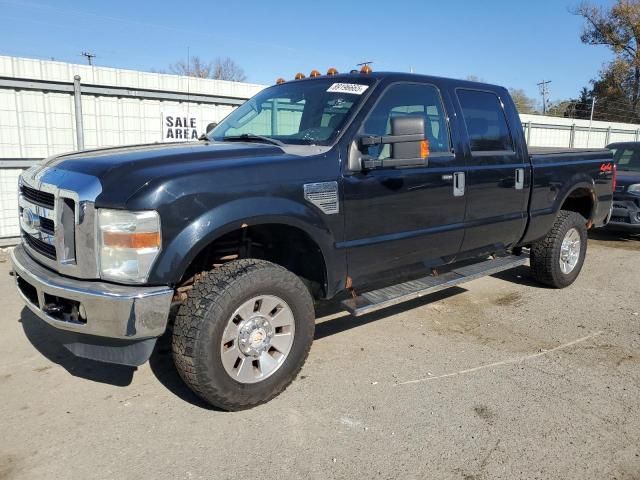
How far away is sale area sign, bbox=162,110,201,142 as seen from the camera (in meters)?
8.56

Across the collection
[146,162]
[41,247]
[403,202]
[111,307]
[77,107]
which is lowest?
[111,307]

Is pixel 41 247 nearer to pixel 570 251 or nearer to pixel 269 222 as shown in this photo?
pixel 269 222

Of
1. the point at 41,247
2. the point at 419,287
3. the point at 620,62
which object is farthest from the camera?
the point at 620,62

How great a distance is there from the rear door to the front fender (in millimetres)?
1529

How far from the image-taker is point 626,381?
3.58 m

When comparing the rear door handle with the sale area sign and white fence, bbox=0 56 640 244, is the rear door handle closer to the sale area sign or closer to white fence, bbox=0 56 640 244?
the sale area sign

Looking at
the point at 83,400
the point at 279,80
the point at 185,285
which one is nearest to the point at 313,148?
the point at 185,285

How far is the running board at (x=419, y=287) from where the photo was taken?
3.59m

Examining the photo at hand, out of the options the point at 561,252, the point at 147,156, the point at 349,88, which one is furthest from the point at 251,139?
the point at 561,252

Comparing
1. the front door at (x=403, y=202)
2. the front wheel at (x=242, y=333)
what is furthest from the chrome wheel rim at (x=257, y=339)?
the front door at (x=403, y=202)

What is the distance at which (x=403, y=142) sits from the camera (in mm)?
3355

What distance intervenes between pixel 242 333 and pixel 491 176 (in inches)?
105

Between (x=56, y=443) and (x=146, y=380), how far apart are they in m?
0.78

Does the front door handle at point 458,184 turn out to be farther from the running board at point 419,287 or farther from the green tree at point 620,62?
the green tree at point 620,62
